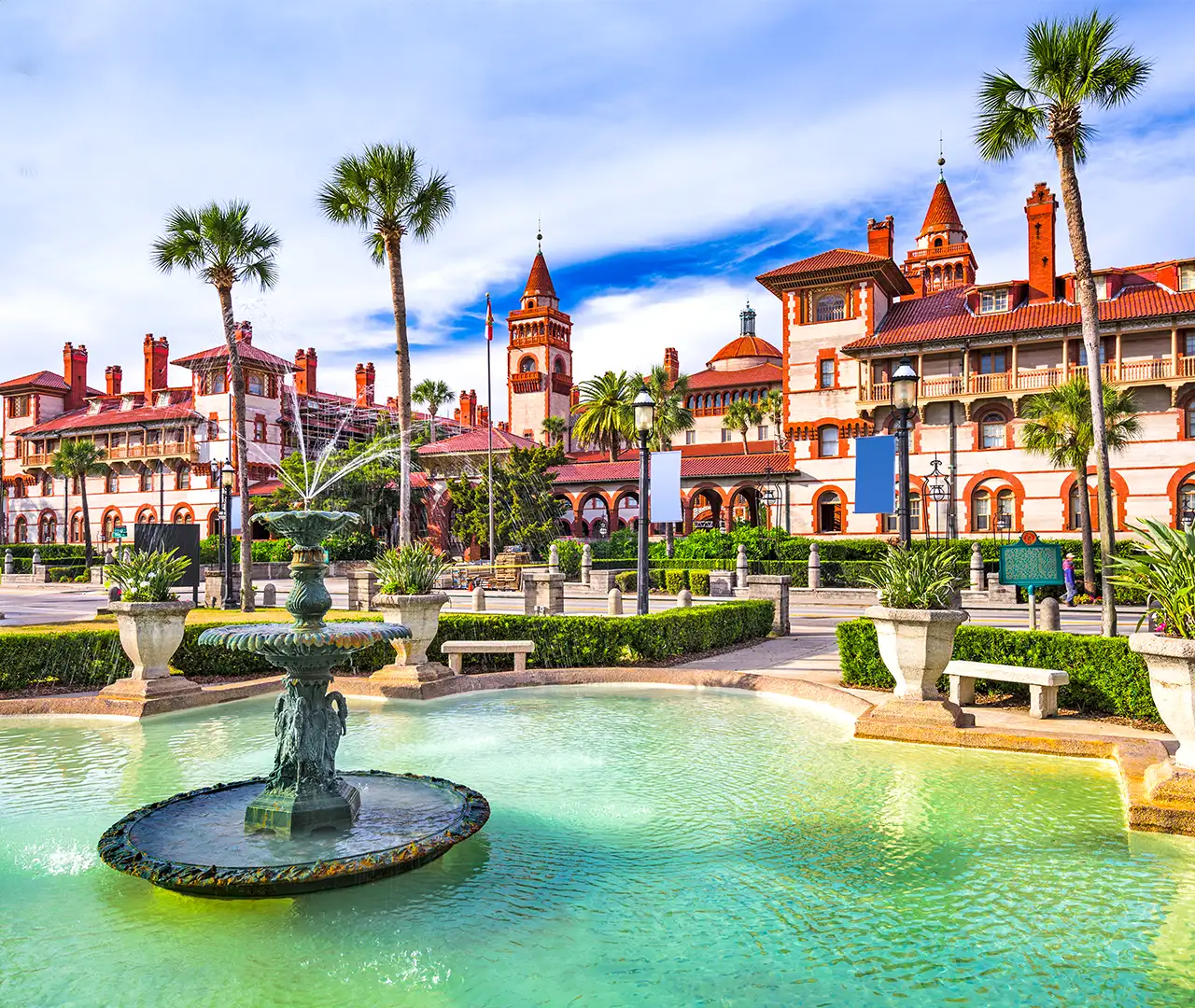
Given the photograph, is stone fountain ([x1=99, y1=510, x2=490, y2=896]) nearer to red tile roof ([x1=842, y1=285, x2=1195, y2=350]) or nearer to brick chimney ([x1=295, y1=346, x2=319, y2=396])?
red tile roof ([x1=842, y1=285, x2=1195, y2=350])

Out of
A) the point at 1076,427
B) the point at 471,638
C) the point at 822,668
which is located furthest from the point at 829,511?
the point at 471,638

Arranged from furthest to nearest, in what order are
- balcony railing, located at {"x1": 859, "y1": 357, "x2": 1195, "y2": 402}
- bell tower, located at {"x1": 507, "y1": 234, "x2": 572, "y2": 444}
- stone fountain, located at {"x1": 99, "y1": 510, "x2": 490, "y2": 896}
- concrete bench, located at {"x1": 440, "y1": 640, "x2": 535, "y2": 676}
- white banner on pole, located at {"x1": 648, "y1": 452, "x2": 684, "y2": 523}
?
bell tower, located at {"x1": 507, "y1": 234, "x2": 572, "y2": 444} < balcony railing, located at {"x1": 859, "y1": 357, "x2": 1195, "y2": 402} < white banner on pole, located at {"x1": 648, "y1": 452, "x2": 684, "y2": 523} < concrete bench, located at {"x1": 440, "y1": 640, "x2": 535, "y2": 676} < stone fountain, located at {"x1": 99, "y1": 510, "x2": 490, "y2": 896}

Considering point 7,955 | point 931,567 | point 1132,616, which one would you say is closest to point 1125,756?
point 931,567

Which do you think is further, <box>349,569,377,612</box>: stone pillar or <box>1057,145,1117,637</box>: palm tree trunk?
<box>349,569,377,612</box>: stone pillar

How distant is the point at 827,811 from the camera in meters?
6.82

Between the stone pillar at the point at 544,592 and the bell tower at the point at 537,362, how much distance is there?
53.0m


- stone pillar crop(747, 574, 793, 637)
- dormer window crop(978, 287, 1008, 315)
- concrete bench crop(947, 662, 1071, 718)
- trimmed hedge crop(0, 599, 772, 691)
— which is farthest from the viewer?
dormer window crop(978, 287, 1008, 315)

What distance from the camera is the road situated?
22.9 meters

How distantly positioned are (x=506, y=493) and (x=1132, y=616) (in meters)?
32.3

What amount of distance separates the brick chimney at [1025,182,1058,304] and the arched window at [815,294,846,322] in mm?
9417

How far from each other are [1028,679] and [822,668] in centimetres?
460

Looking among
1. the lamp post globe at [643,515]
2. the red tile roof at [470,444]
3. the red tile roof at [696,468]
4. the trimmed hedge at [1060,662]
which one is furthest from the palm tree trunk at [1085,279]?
the red tile roof at [470,444]

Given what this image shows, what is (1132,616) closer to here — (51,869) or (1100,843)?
(1100,843)

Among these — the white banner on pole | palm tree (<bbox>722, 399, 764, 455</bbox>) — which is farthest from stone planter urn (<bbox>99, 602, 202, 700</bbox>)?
palm tree (<bbox>722, 399, 764, 455</bbox>)
